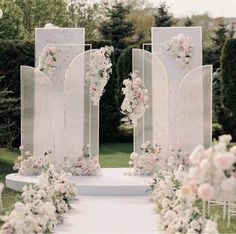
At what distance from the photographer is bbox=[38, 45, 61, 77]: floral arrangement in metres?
9.88

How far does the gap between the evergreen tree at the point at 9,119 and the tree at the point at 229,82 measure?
456 centimetres

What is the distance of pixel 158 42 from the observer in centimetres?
1020

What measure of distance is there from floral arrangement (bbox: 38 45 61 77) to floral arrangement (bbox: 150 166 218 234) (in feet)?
8.20

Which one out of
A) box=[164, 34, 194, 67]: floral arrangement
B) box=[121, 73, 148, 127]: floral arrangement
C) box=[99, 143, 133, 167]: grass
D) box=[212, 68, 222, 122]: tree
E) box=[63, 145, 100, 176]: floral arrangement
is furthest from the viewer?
box=[212, 68, 222, 122]: tree

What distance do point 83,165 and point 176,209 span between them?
10.6 feet

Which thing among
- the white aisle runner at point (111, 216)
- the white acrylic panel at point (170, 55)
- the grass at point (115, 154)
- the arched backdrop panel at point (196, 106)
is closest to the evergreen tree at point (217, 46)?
the grass at point (115, 154)

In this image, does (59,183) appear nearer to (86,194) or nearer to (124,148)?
(86,194)

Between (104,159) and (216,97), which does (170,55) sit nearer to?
(104,159)

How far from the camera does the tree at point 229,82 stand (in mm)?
15055

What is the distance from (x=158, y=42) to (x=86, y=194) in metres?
2.70

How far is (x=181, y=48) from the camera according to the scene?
995cm

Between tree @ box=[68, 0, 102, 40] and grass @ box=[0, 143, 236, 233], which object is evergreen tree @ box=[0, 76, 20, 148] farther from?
tree @ box=[68, 0, 102, 40]

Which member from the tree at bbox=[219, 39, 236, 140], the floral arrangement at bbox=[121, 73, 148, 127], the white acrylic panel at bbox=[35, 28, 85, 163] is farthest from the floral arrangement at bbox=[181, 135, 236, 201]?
the tree at bbox=[219, 39, 236, 140]

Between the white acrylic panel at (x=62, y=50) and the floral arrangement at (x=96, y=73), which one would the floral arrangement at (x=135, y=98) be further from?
the white acrylic panel at (x=62, y=50)
